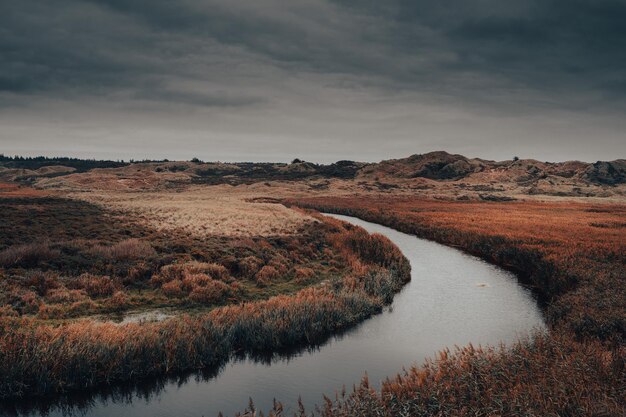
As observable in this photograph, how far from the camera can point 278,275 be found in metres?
24.3

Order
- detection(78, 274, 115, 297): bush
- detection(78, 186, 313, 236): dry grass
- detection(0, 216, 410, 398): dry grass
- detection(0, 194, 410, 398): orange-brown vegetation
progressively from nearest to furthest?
1. detection(0, 216, 410, 398): dry grass
2. detection(0, 194, 410, 398): orange-brown vegetation
3. detection(78, 274, 115, 297): bush
4. detection(78, 186, 313, 236): dry grass

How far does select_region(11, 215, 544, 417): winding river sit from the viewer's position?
11.1 metres

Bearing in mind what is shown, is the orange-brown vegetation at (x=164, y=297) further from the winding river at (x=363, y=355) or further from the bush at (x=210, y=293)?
the winding river at (x=363, y=355)

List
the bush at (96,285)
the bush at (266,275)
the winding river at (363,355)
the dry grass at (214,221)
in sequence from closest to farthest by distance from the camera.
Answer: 1. the winding river at (363,355)
2. the bush at (96,285)
3. the bush at (266,275)
4. the dry grass at (214,221)

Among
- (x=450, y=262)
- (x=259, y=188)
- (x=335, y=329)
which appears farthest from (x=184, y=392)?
(x=259, y=188)

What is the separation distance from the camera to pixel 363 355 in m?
14.6

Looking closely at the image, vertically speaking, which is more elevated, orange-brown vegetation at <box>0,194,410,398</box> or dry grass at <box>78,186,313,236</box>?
dry grass at <box>78,186,313,236</box>

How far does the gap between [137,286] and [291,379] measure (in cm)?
1129

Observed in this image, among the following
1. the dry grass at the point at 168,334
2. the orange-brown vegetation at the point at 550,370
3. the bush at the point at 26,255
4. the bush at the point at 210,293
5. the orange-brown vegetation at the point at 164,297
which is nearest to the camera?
the orange-brown vegetation at the point at 550,370

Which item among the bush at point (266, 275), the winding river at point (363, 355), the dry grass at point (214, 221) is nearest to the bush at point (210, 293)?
the bush at point (266, 275)

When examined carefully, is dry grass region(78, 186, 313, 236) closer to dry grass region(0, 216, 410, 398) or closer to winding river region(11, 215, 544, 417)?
dry grass region(0, 216, 410, 398)

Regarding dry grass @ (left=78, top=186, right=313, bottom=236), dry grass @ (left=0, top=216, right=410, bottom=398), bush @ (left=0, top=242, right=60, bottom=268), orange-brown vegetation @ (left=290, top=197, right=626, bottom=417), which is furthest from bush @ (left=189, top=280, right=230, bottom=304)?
dry grass @ (left=78, top=186, right=313, bottom=236)

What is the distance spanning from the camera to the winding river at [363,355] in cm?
1111

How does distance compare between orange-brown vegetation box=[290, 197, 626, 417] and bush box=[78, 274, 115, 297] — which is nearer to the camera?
orange-brown vegetation box=[290, 197, 626, 417]
